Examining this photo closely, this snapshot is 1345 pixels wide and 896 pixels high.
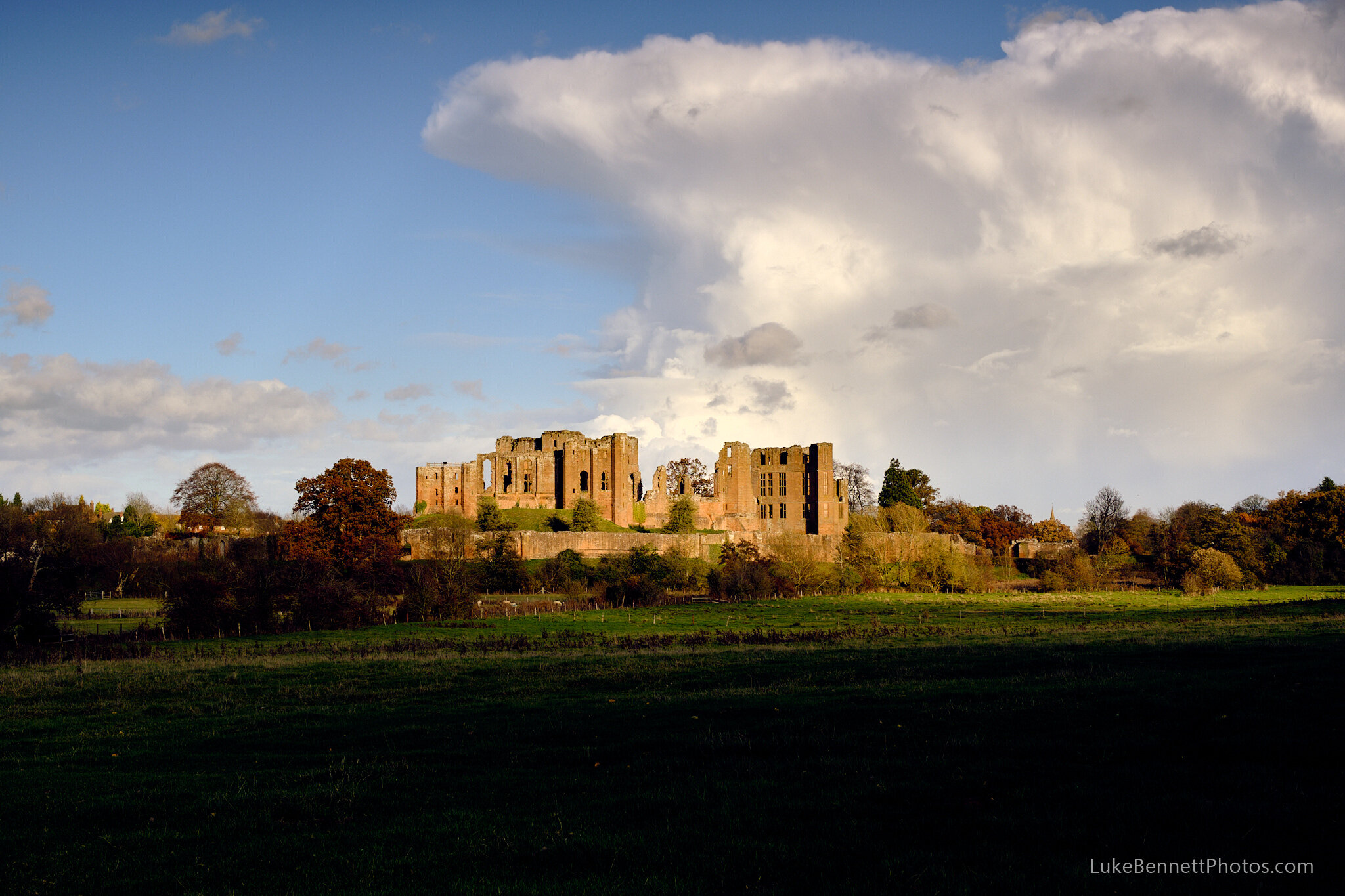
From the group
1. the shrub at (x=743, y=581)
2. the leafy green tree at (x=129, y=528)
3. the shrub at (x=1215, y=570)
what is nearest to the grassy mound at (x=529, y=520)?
the shrub at (x=743, y=581)

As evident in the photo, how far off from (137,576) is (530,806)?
2617 inches

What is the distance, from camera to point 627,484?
86938 mm

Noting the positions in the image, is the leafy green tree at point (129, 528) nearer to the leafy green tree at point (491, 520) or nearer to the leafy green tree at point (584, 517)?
the leafy green tree at point (491, 520)

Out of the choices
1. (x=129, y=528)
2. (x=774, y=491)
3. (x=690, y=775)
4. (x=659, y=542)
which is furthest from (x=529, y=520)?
(x=690, y=775)

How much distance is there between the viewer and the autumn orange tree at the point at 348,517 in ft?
165

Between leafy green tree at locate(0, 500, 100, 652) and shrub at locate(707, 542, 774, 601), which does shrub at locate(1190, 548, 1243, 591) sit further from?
leafy green tree at locate(0, 500, 100, 652)

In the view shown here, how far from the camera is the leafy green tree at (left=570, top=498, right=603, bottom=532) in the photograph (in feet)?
251

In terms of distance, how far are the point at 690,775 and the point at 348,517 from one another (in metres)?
44.5

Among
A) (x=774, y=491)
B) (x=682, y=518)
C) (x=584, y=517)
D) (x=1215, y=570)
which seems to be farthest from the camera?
(x=774, y=491)

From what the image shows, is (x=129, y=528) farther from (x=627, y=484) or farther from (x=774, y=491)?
(x=774, y=491)

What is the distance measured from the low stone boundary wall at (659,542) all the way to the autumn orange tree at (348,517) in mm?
10829

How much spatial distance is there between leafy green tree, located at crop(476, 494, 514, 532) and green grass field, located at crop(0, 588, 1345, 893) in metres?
48.8

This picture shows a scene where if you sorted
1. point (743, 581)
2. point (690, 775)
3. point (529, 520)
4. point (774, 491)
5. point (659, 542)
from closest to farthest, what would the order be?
point (690, 775) < point (743, 581) < point (659, 542) < point (529, 520) < point (774, 491)

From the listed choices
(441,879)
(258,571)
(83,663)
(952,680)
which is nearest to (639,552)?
(258,571)
